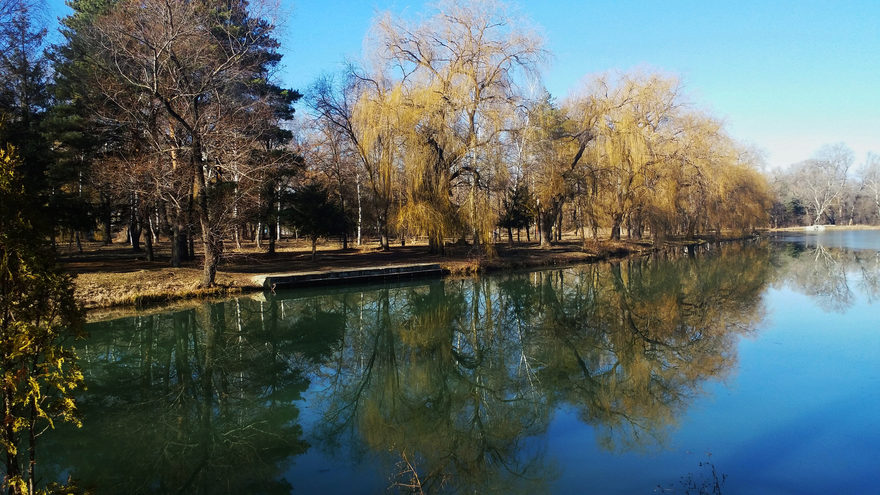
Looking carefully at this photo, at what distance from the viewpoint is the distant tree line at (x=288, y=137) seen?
14496 millimetres

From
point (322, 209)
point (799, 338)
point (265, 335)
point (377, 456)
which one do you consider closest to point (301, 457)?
point (377, 456)

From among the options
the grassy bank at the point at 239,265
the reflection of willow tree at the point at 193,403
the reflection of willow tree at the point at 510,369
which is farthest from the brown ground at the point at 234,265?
the reflection of willow tree at the point at 510,369

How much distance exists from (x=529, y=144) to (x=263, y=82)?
10.7m

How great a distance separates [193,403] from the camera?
654cm

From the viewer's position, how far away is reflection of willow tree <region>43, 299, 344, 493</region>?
4.59 meters

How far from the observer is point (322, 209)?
21203 millimetres

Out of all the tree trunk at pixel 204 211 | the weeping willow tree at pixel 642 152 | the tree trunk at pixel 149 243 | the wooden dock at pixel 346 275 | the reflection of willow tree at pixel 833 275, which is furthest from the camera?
the weeping willow tree at pixel 642 152

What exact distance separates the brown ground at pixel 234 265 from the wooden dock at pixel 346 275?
0.52m

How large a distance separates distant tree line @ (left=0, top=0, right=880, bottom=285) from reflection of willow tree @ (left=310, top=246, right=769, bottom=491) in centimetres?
552

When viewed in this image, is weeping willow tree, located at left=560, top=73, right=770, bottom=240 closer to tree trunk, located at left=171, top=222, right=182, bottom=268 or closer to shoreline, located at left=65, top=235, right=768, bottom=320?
shoreline, located at left=65, top=235, right=768, bottom=320

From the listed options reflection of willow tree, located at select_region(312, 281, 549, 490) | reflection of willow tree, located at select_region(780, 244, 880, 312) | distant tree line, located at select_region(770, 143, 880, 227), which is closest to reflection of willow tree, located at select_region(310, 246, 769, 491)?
reflection of willow tree, located at select_region(312, 281, 549, 490)

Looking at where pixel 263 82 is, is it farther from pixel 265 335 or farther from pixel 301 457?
pixel 301 457

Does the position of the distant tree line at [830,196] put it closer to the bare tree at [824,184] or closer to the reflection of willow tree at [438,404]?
the bare tree at [824,184]

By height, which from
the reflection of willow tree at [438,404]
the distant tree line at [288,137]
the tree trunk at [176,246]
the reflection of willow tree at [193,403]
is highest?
the distant tree line at [288,137]
